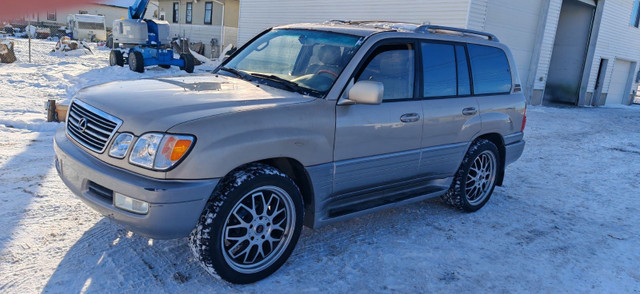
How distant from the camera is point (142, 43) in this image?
17.7 meters

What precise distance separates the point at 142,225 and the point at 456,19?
1385 centimetres

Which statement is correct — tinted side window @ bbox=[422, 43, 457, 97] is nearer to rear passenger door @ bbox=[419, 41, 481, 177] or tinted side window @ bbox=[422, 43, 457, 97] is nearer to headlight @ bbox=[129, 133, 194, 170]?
rear passenger door @ bbox=[419, 41, 481, 177]

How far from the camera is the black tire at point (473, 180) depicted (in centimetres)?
507

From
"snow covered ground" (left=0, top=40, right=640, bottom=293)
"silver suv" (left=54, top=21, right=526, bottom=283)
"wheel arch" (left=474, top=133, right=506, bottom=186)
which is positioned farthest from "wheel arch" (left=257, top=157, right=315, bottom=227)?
"wheel arch" (left=474, top=133, right=506, bottom=186)

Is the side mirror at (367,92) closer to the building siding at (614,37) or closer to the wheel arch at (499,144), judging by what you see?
the wheel arch at (499,144)

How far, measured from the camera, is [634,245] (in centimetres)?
476

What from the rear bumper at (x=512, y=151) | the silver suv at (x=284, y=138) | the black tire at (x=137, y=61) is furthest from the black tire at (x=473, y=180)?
the black tire at (x=137, y=61)

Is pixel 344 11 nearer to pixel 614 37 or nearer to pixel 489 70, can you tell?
pixel 614 37

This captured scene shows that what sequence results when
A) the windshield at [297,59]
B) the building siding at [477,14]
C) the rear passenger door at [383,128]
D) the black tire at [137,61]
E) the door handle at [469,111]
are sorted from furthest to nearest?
the black tire at [137,61] < the building siding at [477,14] < the door handle at [469,111] < the windshield at [297,59] < the rear passenger door at [383,128]

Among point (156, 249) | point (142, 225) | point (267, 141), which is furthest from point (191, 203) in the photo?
point (156, 249)

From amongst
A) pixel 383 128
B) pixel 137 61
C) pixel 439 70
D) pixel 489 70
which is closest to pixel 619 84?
pixel 137 61

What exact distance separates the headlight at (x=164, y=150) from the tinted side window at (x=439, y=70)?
241cm

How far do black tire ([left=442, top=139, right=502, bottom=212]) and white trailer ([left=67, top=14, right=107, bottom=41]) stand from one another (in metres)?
37.6

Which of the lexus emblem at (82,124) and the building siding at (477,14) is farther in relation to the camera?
the building siding at (477,14)
